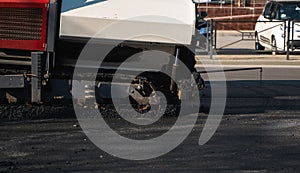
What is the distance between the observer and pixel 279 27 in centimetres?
2380

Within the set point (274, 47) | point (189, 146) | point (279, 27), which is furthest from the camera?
point (274, 47)

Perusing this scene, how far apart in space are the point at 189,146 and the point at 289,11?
54.5ft

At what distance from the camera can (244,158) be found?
27.6 ft

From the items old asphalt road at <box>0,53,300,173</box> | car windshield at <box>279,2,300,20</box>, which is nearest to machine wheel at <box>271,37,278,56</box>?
car windshield at <box>279,2,300,20</box>

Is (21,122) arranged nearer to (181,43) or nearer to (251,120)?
(181,43)

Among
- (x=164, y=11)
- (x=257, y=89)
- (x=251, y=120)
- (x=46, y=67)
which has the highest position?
(x=164, y=11)

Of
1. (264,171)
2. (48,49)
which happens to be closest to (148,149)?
(264,171)

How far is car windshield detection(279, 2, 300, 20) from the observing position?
24.6 meters

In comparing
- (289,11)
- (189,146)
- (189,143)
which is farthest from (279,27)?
(189,146)

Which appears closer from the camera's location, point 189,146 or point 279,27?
point 189,146

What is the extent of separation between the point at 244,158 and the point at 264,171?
64 cm

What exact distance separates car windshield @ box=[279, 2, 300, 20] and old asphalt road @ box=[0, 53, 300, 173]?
478 inches

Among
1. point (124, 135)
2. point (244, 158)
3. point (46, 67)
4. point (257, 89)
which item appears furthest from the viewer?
point (257, 89)

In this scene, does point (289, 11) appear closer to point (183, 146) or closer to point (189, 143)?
point (189, 143)
